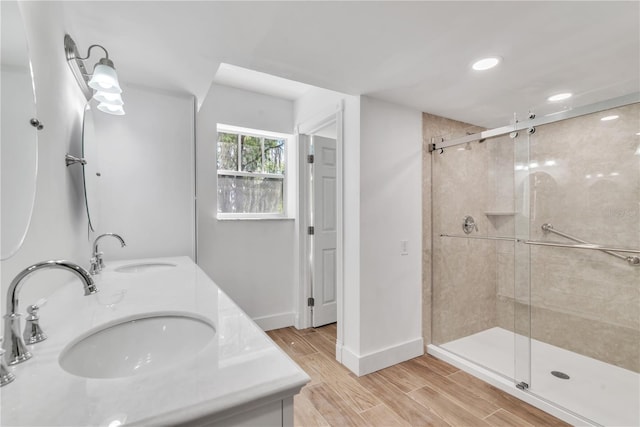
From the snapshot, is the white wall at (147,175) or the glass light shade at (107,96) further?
the white wall at (147,175)

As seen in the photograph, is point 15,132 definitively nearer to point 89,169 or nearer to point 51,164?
point 51,164

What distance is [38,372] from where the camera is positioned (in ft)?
2.02

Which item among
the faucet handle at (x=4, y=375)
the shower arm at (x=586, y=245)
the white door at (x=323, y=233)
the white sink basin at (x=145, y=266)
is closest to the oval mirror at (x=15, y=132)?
the faucet handle at (x=4, y=375)

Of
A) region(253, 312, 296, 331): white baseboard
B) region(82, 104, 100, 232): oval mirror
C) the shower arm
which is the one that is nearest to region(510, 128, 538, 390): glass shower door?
the shower arm

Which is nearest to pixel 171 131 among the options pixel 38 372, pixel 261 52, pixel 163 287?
pixel 261 52

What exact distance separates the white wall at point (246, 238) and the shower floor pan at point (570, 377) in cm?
161

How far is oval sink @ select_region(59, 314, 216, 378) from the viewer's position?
2.74ft

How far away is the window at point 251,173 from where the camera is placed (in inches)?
115

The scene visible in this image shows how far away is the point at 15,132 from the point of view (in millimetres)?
777

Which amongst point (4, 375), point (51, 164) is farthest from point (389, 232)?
point (4, 375)

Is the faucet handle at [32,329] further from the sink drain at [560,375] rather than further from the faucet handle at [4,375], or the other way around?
the sink drain at [560,375]

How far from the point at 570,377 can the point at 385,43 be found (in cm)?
270

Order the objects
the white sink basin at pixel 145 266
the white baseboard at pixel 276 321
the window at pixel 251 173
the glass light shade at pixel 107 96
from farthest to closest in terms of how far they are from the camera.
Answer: the white baseboard at pixel 276 321 < the window at pixel 251 173 < the white sink basin at pixel 145 266 < the glass light shade at pixel 107 96

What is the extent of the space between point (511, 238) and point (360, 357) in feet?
6.08
